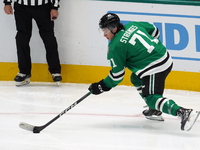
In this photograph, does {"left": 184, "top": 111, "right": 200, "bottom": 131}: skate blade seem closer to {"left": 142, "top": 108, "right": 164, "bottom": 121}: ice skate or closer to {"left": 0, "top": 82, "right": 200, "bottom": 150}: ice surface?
{"left": 0, "top": 82, "right": 200, "bottom": 150}: ice surface

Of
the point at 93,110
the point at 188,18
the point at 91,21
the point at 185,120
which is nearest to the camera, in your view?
the point at 185,120

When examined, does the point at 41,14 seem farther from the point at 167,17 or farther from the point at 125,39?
the point at 125,39

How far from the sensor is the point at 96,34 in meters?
4.28

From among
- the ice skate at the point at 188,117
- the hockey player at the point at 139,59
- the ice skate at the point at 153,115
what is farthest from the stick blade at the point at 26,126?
the ice skate at the point at 188,117

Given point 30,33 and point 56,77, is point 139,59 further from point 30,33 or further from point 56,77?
point 30,33

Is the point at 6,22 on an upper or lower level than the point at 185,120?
upper

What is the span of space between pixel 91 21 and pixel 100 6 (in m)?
0.19

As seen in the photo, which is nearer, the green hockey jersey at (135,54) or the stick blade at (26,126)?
the green hockey jersey at (135,54)

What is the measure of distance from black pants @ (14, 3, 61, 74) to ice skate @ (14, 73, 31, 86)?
5 cm

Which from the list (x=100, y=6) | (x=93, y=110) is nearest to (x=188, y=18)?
(x=100, y=6)

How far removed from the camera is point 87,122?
3115 mm

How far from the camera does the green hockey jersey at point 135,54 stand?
8.89 ft

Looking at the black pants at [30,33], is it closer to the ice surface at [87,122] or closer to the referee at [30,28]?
the referee at [30,28]

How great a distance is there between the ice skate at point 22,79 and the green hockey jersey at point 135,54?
5.63ft
